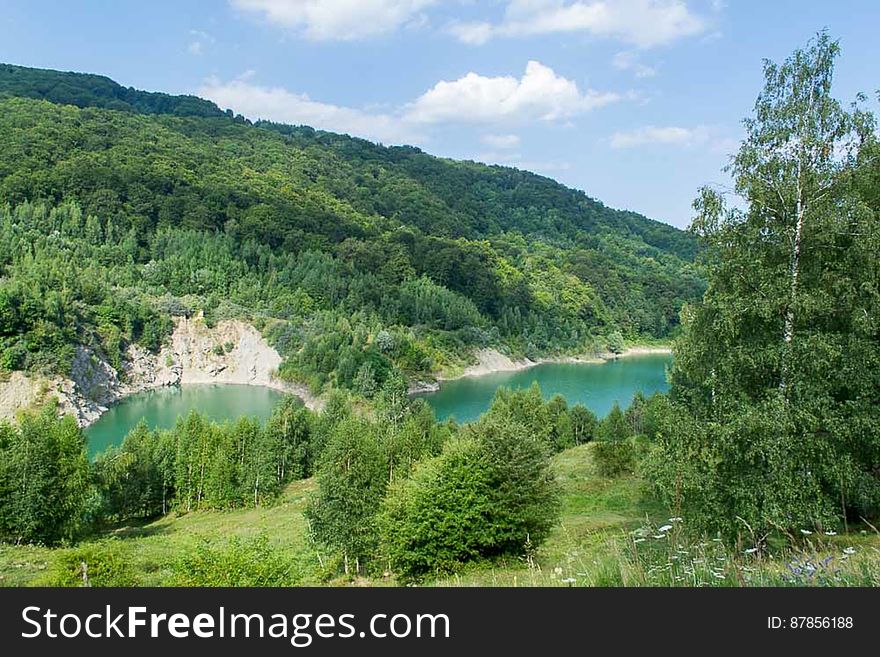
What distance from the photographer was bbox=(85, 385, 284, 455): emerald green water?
70631mm

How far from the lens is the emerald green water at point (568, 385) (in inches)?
3401

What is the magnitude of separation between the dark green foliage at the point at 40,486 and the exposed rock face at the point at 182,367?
2029 inches

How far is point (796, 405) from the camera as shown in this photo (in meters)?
10.6

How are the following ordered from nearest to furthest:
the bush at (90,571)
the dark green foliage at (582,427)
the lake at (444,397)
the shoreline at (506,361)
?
the bush at (90,571), the dark green foliage at (582,427), the lake at (444,397), the shoreline at (506,361)

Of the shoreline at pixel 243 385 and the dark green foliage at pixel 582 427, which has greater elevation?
the dark green foliage at pixel 582 427

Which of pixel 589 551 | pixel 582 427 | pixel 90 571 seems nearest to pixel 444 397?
pixel 582 427

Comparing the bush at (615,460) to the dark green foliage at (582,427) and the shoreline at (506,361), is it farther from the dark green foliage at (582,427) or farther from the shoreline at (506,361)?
the shoreline at (506,361)

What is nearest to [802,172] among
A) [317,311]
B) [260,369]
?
[260,369]

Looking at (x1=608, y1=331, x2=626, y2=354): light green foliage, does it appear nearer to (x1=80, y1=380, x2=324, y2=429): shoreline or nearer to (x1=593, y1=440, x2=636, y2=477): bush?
(x1=80, y1=380, x2=324, y2=429): shoreline

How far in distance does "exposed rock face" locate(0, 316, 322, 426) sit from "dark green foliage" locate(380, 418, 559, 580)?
227 feet

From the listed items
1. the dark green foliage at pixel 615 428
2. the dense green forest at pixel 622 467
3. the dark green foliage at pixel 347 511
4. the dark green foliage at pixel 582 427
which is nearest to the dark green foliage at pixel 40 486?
the dense green forest at pixel 622 467

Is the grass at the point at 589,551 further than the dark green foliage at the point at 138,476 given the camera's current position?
No

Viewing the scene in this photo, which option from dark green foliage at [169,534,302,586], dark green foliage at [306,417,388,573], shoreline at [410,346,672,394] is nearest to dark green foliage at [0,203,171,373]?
shoreline at [410,346,672,394]

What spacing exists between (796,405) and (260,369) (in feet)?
332
